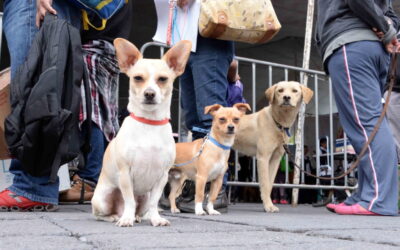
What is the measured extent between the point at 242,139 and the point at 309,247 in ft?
10.4

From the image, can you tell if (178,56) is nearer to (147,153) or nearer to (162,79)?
(162,79)

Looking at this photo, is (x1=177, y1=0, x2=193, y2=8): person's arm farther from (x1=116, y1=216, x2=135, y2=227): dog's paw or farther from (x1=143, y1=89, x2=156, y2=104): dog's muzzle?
(x1=116, y1=216, x2=135, y2=227): dog's paw

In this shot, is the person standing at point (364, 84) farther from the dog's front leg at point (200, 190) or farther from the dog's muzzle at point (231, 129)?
the dog's front leg at point (200, 190)

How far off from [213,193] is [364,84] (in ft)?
3.94

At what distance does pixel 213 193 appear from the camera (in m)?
3.09

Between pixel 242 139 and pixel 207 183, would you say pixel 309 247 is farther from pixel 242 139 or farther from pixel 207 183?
pixel 242 139

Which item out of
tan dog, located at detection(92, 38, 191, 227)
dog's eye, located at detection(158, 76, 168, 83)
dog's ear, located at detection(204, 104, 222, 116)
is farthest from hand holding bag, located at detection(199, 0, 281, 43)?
dog's eye, located at detection(158, 76, 168, 83)

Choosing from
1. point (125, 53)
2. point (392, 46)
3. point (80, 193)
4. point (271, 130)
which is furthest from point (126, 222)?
point (271, 130)

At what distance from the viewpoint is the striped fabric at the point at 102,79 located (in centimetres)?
323

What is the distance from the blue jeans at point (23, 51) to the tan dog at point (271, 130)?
5.91 ft

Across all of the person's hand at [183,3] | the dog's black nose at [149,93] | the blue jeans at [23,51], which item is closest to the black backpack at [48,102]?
the blue jeans at [23,51]

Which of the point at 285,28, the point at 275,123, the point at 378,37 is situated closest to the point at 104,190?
the point at 378,37

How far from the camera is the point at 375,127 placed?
9.63ft

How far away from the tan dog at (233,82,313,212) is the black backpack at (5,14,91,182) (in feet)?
6.08
